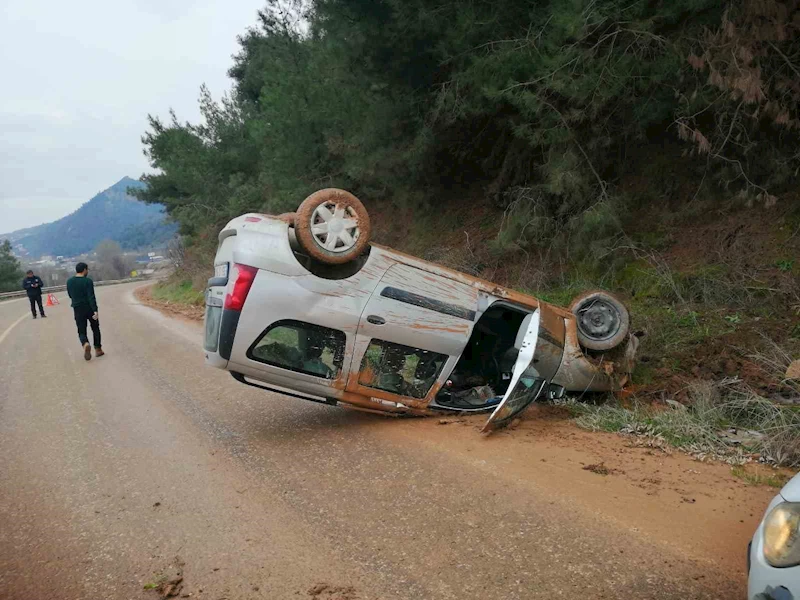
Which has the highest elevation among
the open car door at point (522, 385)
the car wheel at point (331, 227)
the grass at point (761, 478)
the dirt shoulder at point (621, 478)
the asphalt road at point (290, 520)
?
the car wheel at point (331, 227)

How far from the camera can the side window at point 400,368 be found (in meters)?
5.19

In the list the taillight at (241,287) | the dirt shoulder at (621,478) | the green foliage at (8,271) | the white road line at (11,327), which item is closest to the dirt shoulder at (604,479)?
the dirt shoulder at (621,478)

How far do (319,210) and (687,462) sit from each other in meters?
3.59

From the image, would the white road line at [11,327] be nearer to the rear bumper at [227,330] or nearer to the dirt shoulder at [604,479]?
the rear bumper at [227,330]

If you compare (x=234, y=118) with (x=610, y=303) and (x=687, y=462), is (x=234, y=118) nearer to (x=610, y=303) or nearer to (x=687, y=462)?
(x=610, y=303)

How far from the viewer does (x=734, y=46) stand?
657cm

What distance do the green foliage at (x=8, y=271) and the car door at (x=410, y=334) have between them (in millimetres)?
57778

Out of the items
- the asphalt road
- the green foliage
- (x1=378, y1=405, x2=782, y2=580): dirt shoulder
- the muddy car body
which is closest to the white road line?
the asphalt road

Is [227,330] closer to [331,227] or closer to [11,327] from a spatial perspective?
[331,227]

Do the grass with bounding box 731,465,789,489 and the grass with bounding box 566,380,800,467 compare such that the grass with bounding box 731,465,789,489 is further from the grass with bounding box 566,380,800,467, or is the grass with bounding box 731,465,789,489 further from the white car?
the white car

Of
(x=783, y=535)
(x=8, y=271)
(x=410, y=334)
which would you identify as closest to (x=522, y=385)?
(x=410, y=334)

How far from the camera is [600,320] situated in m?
6.33

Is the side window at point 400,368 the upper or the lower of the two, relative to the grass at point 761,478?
upper

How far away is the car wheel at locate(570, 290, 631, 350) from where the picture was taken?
615 centimetres
